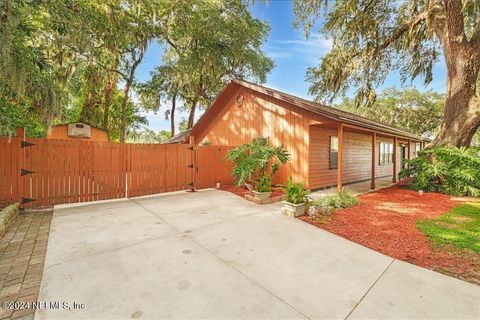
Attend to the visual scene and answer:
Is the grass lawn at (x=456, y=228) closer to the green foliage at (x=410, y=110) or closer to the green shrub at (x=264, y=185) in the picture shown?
the green shrub at (x=264, y=185)

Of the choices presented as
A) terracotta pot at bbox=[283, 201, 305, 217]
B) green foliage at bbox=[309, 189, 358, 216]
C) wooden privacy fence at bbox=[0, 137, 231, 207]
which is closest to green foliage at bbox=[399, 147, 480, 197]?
green foliage at bbox=[309, 189, 358, 216]

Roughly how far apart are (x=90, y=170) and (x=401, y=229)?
7.66 metres

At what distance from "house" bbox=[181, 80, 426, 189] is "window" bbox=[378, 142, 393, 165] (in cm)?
97

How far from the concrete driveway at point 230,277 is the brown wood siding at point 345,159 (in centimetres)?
468

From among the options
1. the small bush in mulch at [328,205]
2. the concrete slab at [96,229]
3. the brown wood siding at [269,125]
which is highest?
the brown wood siding at [269,125]

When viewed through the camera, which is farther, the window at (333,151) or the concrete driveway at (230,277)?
the window at (333,151)

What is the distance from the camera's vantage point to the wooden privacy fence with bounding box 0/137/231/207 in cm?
545

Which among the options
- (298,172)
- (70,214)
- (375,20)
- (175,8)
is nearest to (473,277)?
(298,172)

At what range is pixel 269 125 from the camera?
31.8ft

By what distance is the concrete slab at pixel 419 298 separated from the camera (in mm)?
2277

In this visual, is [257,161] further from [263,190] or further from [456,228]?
[456,228]

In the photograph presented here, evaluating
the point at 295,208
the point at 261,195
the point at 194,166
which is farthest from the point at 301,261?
the point at 194,166

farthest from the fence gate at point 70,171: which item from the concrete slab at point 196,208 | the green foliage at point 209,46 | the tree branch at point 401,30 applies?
the tree branch at point 401,30

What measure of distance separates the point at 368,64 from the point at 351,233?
10154mm
